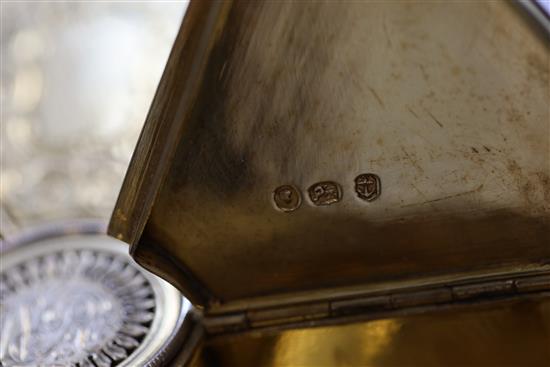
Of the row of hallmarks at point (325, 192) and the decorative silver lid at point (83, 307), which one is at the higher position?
the row of hallmarks at point (325, 192)

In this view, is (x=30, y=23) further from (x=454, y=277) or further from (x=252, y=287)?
(x=454, y=277)

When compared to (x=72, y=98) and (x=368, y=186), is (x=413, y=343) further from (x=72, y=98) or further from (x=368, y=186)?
(x=72, y=98)

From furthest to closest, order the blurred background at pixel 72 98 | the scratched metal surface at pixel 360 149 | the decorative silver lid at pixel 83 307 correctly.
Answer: the blurred background at pixel 72 98 → the decorative silver lid at pixel 83 307 → the scratched metal surface at pixel 360 149

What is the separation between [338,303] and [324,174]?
0.14 metres

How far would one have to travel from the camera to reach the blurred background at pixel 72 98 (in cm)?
107

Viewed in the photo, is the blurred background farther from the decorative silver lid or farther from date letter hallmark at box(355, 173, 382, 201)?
date letter hallmark at box(355, 173, 382, 201)

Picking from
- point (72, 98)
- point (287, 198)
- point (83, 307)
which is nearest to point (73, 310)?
point (83, 307)

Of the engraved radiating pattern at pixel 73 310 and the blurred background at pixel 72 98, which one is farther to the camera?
the blurred background at pixel 72 98

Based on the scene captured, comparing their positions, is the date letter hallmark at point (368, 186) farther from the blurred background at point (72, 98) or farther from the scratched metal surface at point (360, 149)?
the blurred background at point (72, 98)

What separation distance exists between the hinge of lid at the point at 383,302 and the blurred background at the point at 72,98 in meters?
0.30

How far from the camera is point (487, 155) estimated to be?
2.16 ft

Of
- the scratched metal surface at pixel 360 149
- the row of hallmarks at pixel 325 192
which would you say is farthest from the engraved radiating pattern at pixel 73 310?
the row of hallmarks at pixel 325 192

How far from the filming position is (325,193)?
27.5 inches

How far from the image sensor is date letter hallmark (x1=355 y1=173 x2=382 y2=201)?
686 millimetres
